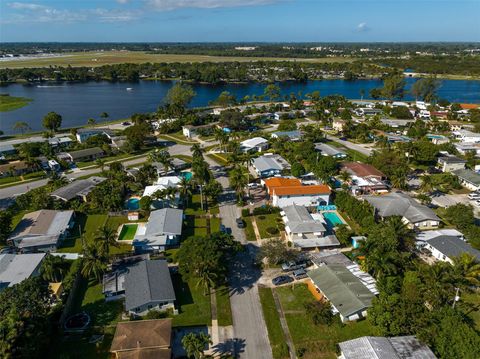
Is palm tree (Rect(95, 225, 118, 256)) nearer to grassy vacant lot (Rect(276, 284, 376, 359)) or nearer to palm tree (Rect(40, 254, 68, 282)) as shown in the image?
palm tree (Rect(40, 254, 68, 282))

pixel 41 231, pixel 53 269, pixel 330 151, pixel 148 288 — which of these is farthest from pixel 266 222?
pixel 330 151

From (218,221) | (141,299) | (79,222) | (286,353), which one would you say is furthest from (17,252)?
(286,353)

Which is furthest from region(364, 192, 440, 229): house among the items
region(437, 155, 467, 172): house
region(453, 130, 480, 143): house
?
region(453, 130, 480, 143): house

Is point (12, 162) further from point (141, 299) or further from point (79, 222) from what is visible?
point (141, 299)

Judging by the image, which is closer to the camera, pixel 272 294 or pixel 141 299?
pixel 141 299

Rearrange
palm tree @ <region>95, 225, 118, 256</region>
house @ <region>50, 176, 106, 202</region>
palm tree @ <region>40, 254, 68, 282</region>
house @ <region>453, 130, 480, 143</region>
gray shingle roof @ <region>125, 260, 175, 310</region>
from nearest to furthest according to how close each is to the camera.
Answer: gray shingle roof @ <region>125, 260, 175, 310</region> < palm tree @ <region>40, 254, 68, 282</region> < palm tree @ <region>95, 225, 118, 256</region> < house @ <region>50, 176, 106, 202</region> < house @ <region>453, 130, 480, 143</region>

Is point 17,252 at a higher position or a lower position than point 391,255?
lower
